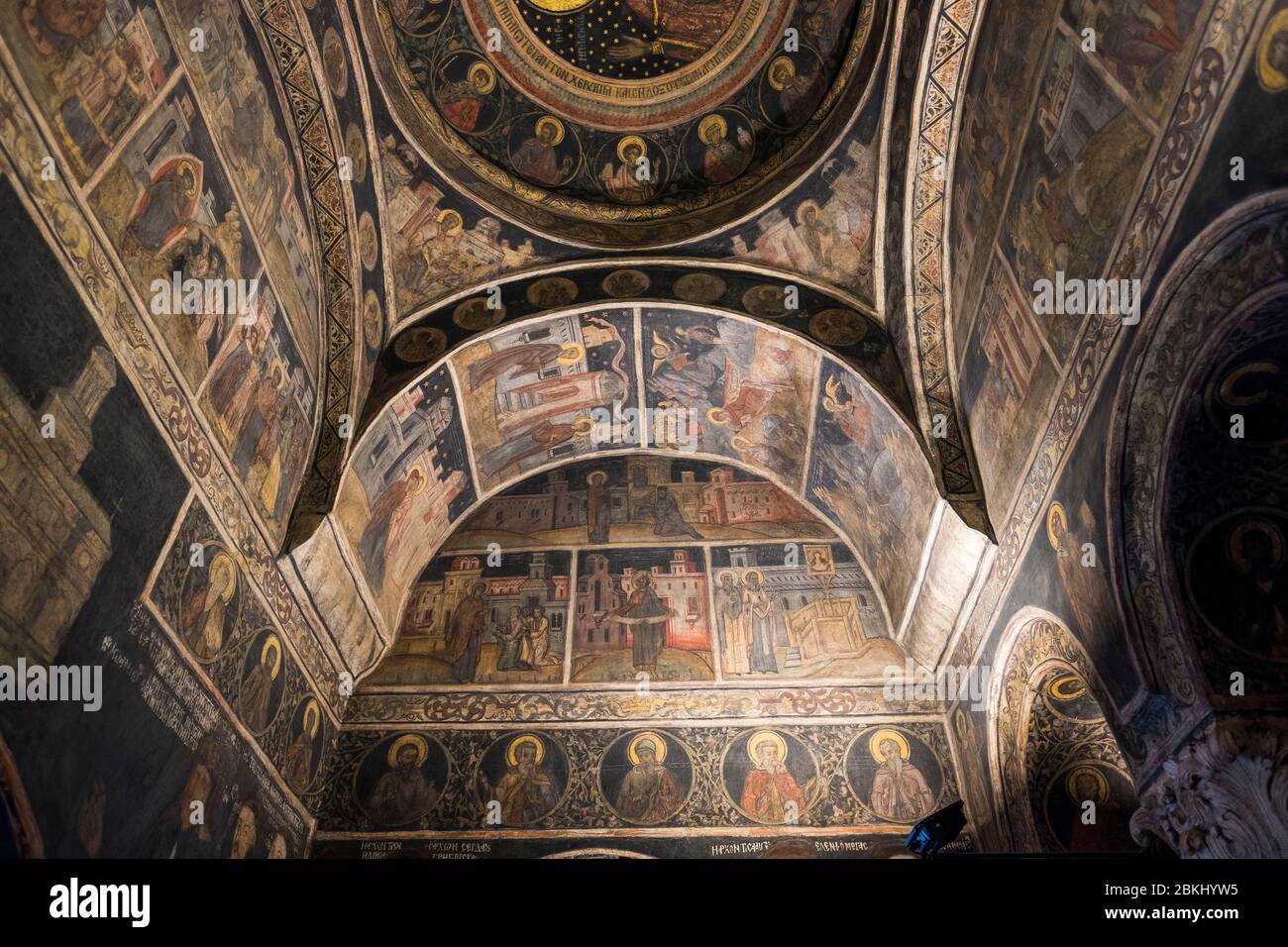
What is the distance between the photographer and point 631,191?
12.0m

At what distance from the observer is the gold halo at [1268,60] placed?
4766 mm

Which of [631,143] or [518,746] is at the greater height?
[631,143]

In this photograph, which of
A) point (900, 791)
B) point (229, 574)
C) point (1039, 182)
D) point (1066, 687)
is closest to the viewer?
point (1039, 182)

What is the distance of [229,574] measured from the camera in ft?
28.4

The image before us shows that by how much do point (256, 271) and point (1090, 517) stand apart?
7373mm

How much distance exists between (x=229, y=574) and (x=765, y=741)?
611 cm

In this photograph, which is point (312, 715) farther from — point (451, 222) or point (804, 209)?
point (804, 209)

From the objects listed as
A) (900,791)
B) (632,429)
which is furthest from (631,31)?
(900,791)

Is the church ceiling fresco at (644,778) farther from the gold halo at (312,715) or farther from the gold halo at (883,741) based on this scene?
the gold halo at (312,715)

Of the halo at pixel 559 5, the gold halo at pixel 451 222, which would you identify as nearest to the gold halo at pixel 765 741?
the gold halo at pixel 451 222

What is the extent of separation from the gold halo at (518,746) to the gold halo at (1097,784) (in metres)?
5.56
